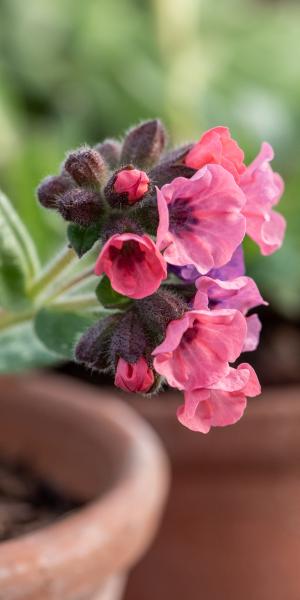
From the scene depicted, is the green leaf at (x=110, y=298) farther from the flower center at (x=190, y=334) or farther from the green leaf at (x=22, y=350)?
the green leaf at (x=22, y=350)

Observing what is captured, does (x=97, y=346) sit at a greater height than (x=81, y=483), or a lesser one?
greater

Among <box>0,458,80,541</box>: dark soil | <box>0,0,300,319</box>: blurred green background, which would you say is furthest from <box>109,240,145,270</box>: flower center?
<box>0,0,300,319</box>: blurred green background

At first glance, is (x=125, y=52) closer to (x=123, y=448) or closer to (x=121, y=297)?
(x=123, y=448)

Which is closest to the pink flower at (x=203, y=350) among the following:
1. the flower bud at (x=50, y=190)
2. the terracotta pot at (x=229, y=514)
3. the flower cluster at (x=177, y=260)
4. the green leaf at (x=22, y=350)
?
the flower cluster at (x=177, y=260)

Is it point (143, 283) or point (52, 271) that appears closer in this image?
point (143, 283)

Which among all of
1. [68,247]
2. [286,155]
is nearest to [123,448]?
[68,247]

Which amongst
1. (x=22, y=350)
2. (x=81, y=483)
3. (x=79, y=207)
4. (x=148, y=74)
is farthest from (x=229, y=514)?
(x=148, y=74)

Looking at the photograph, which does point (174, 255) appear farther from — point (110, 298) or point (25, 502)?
point (25, 502)
